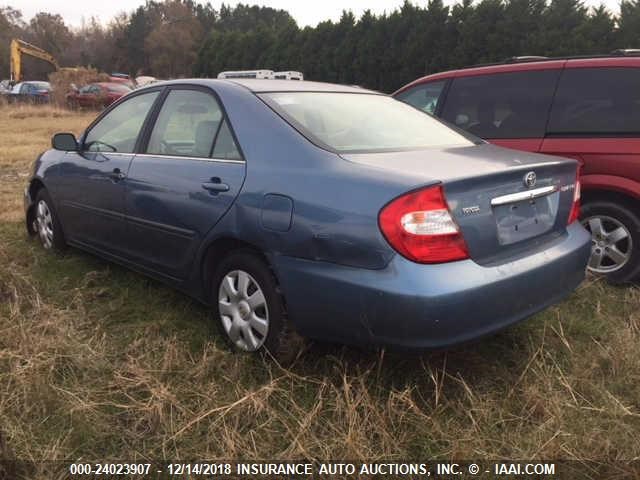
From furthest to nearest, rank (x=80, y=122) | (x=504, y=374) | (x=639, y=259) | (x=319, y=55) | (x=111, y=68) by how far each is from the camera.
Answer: (x=111, y=68) < (x=319, y=55) < (x=80, y=122) < (x=639, y=259) < (x=504, y=374)

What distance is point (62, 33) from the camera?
62344 mm

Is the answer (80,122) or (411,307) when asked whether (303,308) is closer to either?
(411,307)

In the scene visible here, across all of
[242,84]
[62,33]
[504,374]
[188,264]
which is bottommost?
[504,374]

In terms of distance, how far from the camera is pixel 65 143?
4117mm

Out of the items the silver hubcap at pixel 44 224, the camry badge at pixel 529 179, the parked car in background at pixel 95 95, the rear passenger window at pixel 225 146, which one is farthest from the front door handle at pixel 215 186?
the parked car in background at pixel 95 95

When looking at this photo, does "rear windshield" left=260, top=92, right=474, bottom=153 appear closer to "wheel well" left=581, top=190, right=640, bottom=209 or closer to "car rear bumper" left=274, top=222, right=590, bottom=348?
"car rear bumper" left=274, top=222, right=590, bottom=348

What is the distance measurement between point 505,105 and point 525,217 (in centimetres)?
215

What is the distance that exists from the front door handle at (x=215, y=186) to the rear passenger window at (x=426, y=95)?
259cm

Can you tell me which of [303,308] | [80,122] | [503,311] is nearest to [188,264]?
[303,308]

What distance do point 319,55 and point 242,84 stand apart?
1137 inches

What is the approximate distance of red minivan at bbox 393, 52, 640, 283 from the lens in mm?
3826

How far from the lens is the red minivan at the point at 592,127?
151 inches

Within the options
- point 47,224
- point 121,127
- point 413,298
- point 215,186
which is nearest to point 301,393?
point 413,298

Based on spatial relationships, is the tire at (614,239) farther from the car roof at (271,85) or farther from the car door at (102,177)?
the car door at (102,177)
